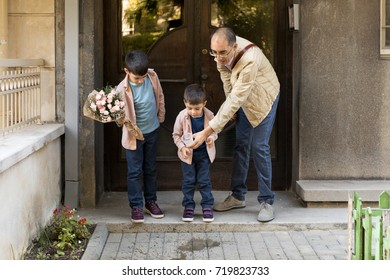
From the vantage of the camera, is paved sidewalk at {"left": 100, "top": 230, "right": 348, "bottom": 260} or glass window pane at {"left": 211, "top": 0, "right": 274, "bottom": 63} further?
glass window pane at {"left": 211, "top": 0, "right": 274, "bottom": 63}

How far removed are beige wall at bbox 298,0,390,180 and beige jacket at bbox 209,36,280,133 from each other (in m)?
0.86

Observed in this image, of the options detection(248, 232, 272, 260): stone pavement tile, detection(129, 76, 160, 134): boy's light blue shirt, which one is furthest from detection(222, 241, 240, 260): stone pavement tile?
detection(129, 76, 160, 134): boy's light blue shirt

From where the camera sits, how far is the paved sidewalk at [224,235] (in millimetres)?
7082

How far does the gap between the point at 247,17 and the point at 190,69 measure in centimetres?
83

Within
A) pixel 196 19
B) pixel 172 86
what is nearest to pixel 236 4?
pixel 196 19

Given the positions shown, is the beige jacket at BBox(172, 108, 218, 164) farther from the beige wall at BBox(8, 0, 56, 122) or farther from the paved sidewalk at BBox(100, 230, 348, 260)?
the beige wall at BBox(8, 0, 56, 122)

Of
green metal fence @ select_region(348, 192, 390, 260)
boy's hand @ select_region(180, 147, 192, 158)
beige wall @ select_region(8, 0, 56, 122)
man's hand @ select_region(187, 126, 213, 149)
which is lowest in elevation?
green metal fence @ select_region(348, 192, 390, 260)

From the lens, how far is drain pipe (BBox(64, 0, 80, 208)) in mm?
8094

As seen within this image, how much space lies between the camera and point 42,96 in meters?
8.23

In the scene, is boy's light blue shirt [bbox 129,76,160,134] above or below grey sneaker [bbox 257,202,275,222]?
above

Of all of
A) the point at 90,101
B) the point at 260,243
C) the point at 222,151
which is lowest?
the point at 260,243

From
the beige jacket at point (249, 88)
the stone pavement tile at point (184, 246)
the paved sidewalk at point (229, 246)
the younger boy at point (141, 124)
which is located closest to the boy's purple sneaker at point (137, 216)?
the younger boy at point (141, 124)
